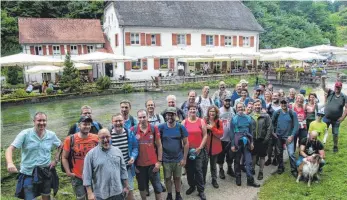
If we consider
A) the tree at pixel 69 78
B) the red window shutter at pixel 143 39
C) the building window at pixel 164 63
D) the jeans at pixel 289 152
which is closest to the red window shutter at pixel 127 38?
the red window shutter at pixel 143 39

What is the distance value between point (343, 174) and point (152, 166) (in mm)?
4296

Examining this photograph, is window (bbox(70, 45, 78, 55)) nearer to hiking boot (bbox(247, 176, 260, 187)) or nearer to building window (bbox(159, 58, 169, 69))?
building window (bbox(159, 58, 169, 69))

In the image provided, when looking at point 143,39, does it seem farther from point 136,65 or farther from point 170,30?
point 170,30

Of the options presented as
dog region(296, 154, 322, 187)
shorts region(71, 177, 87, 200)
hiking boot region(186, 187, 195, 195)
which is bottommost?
hiking boot region(186, 187, 195, 195)

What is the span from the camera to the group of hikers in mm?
4145

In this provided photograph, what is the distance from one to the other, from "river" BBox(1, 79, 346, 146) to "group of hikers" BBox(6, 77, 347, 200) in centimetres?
760

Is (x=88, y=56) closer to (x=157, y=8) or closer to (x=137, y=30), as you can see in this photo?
(x=137, y=30)

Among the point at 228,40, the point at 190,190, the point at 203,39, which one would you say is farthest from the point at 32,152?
the point at 228,40

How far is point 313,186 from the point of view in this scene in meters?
6.19

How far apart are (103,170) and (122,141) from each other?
825 millimetres

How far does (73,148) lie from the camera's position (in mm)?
4488

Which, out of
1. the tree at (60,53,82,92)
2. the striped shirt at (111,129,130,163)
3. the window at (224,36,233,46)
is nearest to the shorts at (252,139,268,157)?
the striped shirt at (111,129,130,163)

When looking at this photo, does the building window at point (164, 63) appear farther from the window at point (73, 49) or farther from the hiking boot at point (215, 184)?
the hiking boot at point (215, 184)

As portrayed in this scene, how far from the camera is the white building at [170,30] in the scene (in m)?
32.1
